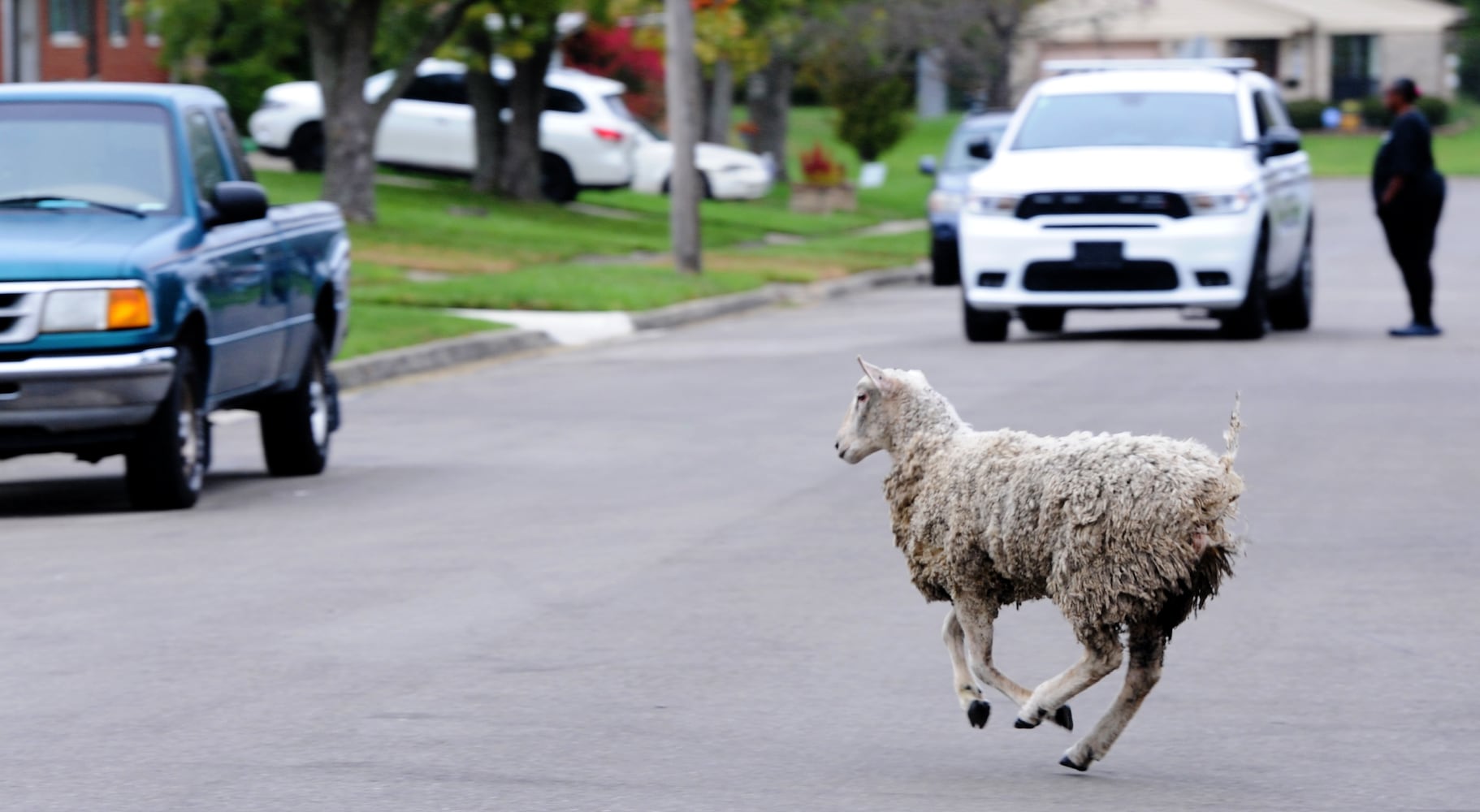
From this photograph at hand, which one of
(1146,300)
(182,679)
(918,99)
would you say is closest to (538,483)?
(182,679)

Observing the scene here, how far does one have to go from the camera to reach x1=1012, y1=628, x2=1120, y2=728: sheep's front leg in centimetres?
587

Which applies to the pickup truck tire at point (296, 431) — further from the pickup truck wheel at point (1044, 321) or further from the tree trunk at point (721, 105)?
the tree trunk at point (721, 105)

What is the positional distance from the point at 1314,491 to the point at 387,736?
590cm

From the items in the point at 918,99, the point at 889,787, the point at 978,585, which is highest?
the point at 978,585

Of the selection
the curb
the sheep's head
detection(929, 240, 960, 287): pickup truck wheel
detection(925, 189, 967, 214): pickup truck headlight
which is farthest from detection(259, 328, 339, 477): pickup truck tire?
detection(929, 240, 960, 287): pickup truck wheel

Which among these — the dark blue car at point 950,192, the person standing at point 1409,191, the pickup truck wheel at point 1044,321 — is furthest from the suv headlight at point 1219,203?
the dark blue car at point 950,192

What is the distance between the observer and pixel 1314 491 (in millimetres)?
11383

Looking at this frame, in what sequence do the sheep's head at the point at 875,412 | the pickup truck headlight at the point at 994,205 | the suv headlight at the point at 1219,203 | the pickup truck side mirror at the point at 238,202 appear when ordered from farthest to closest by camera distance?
the pickup truck headlight at the point at 994,205 < the suv headlight at the point at 1219,203 < the pickup truck side mirror at the point at 238,202 < the sheep's head at the point at 875,412

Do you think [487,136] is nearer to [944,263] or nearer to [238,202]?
[944,263]

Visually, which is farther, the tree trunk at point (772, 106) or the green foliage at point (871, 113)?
the green foliage at point (871, 113)

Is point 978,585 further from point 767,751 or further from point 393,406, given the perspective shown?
point 393,406

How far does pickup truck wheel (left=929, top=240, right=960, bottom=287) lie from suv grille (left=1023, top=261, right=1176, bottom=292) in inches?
397

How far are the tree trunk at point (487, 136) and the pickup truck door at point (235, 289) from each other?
2402 centimetres

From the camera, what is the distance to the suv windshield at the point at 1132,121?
63.3 feet
